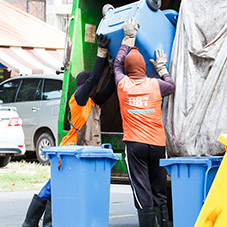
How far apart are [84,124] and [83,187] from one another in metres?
1.05

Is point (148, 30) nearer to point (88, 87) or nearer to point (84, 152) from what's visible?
point (88, 87)

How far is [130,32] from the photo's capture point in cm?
523

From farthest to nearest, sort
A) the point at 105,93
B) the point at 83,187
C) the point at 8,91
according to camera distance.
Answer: the point at 8,91, the point at 105,93, the point at 83,187

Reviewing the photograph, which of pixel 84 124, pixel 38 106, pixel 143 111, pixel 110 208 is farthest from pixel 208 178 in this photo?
pixel 38 106

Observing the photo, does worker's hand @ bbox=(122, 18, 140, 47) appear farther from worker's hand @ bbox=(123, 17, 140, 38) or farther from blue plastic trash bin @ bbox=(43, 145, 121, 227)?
blue plastic trash bin @ bbox=(43, 145, 121, 227)

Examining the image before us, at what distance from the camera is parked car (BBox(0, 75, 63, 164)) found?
12.0 m

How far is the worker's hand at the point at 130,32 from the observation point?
5225mm

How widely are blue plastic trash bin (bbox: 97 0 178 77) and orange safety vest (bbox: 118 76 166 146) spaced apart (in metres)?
0.48

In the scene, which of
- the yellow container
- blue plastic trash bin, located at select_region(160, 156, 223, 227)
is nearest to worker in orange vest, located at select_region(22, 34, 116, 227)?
blue plastic trash bin, located at select_region(160, 156, 223, 227)

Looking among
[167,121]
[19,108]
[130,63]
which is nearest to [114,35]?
[130,63]

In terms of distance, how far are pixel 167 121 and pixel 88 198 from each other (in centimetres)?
103

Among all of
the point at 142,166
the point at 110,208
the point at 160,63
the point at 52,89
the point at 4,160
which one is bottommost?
the point at 110,208

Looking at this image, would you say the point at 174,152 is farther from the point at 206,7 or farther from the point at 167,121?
the point at 206,7

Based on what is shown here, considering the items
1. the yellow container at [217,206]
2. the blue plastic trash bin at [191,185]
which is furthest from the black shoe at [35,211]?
the yellow container at [217,206]
